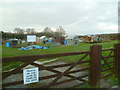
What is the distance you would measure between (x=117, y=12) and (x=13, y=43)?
58.3 ft

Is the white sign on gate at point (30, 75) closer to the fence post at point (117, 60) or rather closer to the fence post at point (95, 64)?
the fence post at point (95, 64)

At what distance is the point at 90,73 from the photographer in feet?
10.1

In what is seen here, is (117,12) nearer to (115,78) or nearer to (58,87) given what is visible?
(115,78)

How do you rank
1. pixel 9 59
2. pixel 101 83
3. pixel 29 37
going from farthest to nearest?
1. pixel 29 37
2. pixel 101 83
3. pixel 9 59

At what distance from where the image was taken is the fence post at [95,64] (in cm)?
295

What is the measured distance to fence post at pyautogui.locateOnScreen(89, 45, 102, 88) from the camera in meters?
2.95

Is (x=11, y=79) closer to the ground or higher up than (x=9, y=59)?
closer to the ground

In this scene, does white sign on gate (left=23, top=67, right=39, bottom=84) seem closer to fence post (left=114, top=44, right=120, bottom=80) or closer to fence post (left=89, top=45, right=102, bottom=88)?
fence post (left=89, top=45, right=102, bottom=88)

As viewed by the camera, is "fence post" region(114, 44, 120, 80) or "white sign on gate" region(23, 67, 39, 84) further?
"fence post" region(114, 44, 120, 80)

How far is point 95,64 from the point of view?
2.96 m

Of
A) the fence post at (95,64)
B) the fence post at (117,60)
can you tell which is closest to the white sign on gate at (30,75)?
the fence post at (95,64)

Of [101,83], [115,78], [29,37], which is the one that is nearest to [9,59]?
[101,83]

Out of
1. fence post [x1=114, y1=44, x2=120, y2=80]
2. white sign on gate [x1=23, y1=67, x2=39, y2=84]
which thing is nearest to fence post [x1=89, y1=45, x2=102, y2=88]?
fence post [x1=114, y1=44, x2=120, y2=80]

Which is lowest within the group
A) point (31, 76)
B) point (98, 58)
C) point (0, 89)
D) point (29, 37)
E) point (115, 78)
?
point (115, 78)
